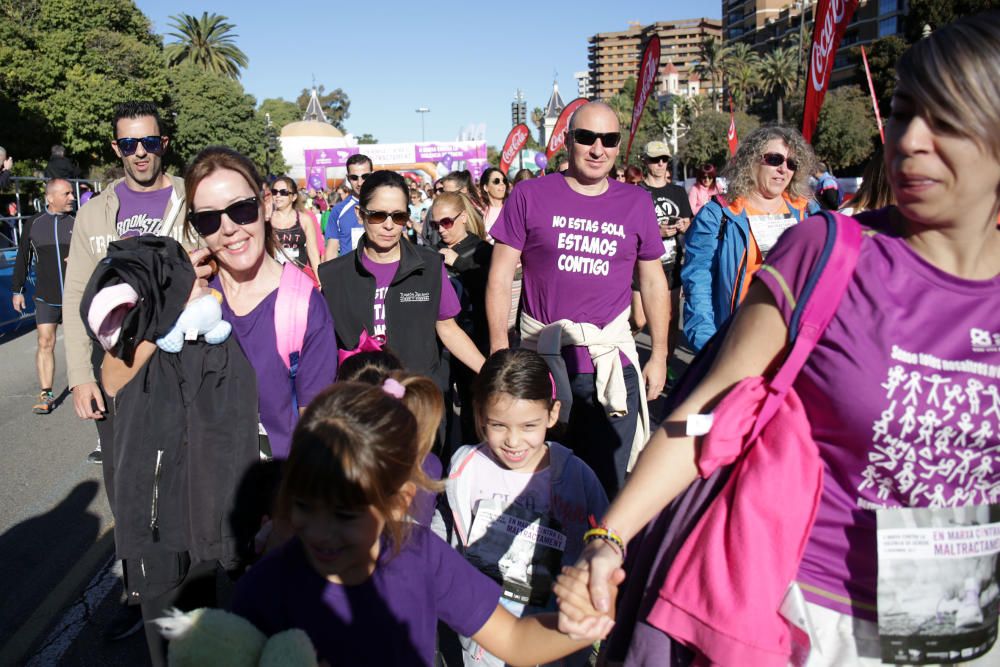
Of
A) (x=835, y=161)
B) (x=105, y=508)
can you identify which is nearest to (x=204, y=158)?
(x=105, y=508)

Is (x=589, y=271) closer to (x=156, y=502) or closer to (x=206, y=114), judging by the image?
(x=156, y=502)

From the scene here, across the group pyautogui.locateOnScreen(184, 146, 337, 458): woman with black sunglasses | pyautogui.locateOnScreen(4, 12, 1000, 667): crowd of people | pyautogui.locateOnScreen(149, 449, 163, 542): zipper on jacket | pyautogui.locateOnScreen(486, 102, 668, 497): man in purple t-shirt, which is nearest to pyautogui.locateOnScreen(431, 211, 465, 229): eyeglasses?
pyautogui.locateOnScreen(4, 12, 1000, 667): crowd of people

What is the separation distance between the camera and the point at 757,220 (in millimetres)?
3846

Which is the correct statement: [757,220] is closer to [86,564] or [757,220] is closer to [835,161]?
[86,564]

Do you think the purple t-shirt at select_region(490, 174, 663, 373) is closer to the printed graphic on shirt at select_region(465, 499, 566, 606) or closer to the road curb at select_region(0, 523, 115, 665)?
the printed graphic on shirt at select_region(465, 499, 566, 606)


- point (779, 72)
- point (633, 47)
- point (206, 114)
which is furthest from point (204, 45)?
point (633, 47)

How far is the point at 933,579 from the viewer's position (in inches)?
55.4

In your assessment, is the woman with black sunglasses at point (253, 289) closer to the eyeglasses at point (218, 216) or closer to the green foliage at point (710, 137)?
the eyeglasses at point (218, 216)

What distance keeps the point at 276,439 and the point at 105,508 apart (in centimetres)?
293

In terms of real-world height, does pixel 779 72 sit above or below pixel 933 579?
above

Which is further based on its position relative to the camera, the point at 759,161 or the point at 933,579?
the point at 759,161

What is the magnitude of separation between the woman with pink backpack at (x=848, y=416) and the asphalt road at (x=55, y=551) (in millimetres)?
2709

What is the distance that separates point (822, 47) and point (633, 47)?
203652 mm

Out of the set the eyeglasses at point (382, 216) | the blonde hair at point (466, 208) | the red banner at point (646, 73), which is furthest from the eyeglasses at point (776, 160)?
the red banner at point (646, 73)
